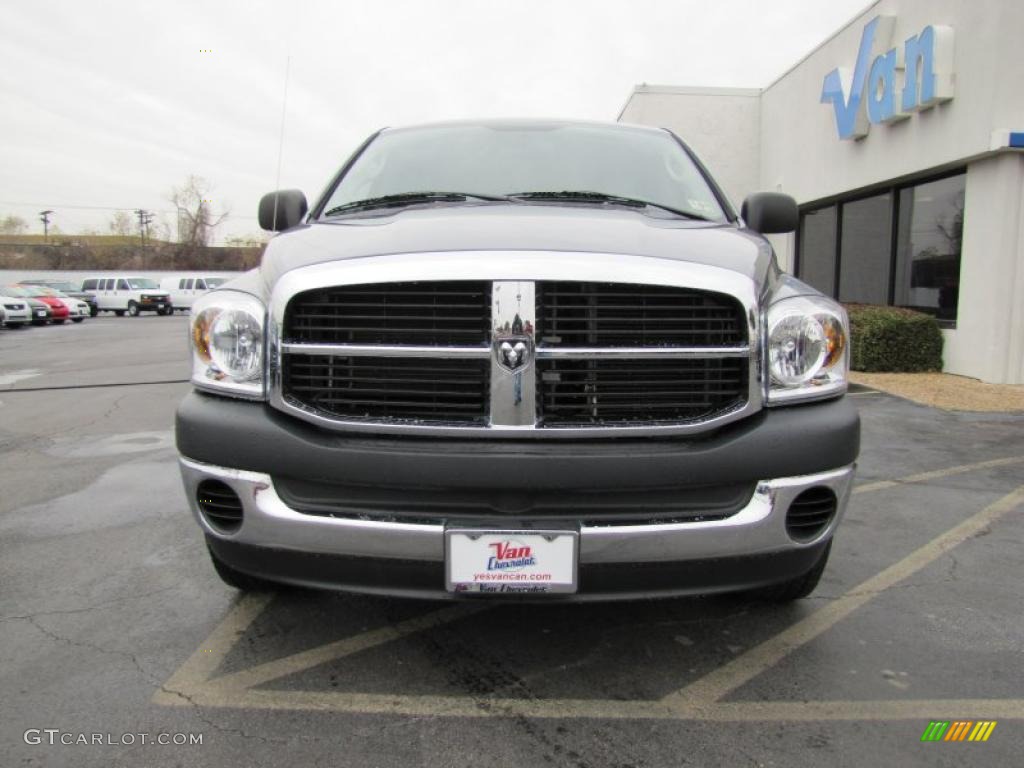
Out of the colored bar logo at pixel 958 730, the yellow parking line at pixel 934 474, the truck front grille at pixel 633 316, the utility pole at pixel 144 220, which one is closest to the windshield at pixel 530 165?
the truck front grille at pixel 633 316

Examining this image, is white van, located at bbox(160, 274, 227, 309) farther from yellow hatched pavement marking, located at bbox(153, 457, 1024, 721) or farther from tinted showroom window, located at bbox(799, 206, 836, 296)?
yellow hatched pavement marking, located at bbox(153, 457, 1024, 721)

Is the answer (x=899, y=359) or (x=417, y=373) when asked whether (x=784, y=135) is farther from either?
(x=417, y=373)

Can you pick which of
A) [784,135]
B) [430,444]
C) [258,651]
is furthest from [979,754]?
[784,135]

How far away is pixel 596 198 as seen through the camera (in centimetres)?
317

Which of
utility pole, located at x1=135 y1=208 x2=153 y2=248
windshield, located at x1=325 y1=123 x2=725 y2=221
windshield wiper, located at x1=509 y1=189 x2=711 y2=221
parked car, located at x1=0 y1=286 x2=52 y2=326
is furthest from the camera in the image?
utility pole, located at x1=135 y1=208 x2=153 y2=248

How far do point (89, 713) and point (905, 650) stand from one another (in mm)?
2705

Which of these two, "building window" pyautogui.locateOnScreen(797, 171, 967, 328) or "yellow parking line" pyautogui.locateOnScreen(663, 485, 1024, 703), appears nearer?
"yellow parking line" pyautogui.locateOnScreen(663, 485, 1024, 703)

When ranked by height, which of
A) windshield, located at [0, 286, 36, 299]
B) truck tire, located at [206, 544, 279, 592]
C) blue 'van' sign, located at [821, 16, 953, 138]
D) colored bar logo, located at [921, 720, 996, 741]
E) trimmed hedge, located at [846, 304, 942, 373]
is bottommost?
colored bar logo, located at [921, 720, 996, 741]

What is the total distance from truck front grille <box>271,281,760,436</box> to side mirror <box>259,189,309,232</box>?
4.15 ft

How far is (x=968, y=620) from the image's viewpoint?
2.93 metres

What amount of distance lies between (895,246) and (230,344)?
12761mm

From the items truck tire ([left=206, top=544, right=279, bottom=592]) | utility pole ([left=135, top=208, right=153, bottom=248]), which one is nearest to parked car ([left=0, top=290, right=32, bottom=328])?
truck tire ([left=206, top=544, right=279, bottom=592])

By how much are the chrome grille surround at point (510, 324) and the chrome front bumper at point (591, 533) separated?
0.25 m

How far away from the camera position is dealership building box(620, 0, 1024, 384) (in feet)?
31.2
